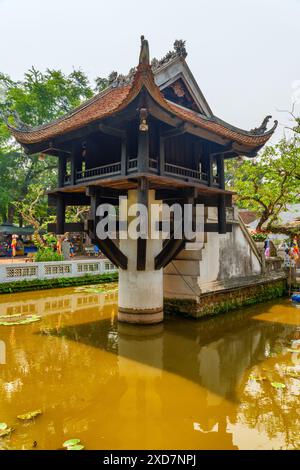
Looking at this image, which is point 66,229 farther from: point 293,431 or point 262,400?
point 293,431

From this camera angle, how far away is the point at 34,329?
832 centimetres

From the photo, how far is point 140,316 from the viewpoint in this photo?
8.62 m

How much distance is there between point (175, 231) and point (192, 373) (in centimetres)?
338

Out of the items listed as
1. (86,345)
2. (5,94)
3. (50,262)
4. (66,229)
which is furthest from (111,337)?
(5,94)

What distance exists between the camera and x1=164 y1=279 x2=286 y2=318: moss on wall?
9633 millimetres

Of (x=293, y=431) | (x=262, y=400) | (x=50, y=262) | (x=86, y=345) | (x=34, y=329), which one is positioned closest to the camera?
(x=293, y=431)

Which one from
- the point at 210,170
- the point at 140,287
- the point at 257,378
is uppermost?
the point at 210,170

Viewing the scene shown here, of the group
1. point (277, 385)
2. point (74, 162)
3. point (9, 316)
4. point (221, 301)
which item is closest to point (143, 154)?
point (74, 162)

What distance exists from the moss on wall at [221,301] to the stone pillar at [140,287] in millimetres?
1154

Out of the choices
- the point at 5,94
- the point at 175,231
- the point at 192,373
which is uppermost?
the point at 5,94

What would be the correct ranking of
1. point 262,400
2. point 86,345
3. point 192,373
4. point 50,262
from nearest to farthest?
point 262,400 < point 192,373 < point 86,345 < point 50,262

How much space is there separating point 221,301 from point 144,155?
18.4 ft

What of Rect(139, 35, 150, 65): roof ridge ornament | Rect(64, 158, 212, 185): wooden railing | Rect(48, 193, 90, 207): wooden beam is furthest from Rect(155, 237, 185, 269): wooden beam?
Rect(139, 35, 150, 65): roof ridge ornament

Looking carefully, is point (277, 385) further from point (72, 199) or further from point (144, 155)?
point (72, 199)
